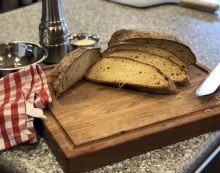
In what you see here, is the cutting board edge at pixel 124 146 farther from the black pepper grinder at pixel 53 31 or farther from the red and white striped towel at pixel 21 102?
the black pepper grinder at pixel 53 31

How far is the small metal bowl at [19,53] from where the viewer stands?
0.90 metres

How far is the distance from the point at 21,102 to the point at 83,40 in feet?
1.38

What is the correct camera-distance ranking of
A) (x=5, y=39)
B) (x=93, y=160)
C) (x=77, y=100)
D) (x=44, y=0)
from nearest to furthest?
(x=93, y=160), (x=77, y=100), (x=44, y=0), (x=5, y=39)

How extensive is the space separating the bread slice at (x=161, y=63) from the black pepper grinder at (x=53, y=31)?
14 cm

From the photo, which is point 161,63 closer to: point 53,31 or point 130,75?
point 130,75

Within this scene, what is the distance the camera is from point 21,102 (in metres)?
0.66

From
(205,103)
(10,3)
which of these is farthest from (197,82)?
(10,3)

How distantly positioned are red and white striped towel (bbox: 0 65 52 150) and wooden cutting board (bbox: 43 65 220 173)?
29 millimetres

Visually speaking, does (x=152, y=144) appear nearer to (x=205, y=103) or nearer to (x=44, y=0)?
(x=205, y=103)

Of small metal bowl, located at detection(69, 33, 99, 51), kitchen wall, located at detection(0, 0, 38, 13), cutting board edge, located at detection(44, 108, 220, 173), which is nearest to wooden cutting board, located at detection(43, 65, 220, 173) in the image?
cutting board edge, located at detection(44, 108, 220, 173)

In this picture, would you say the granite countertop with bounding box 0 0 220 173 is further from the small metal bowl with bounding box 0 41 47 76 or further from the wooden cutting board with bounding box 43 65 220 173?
the small metal bowl with bounding box 0 41 47 76

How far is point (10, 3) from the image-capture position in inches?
91.1

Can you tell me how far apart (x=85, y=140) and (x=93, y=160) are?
3 centimetres

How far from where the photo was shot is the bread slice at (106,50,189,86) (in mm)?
788
